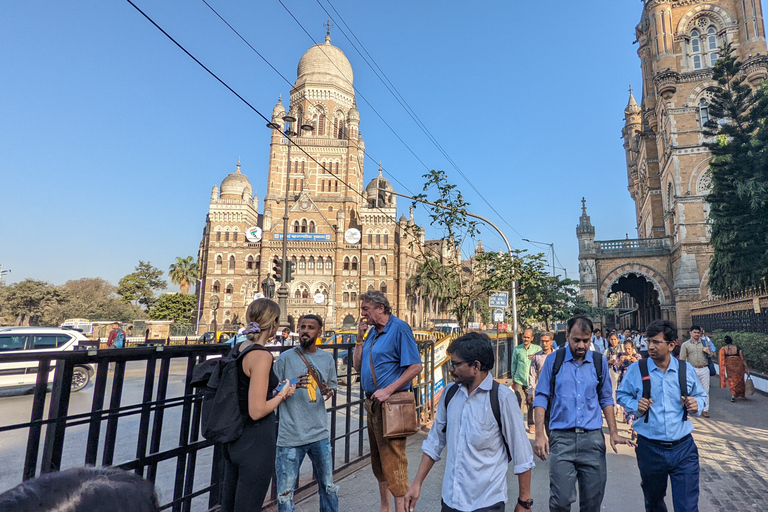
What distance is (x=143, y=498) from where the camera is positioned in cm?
77

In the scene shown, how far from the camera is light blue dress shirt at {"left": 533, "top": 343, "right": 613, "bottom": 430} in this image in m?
3.56

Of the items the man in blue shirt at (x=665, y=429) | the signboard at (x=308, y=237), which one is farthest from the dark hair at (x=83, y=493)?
the signboard at (x=308, y=237)

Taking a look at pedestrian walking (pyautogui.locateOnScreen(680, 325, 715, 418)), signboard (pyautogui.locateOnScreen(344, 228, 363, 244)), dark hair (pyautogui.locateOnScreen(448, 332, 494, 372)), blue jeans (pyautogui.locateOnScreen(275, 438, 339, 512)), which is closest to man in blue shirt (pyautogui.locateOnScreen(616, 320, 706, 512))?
dark hair (pyautogui.locateOnScreen(448, 332, 494, 372))

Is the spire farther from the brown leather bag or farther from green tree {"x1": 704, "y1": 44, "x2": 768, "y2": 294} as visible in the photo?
the brown leather bag

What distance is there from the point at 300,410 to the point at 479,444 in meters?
1.61

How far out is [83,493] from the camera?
0.74 m

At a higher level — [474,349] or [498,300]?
[498,300]

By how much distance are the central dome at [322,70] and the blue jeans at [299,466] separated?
53.5 m

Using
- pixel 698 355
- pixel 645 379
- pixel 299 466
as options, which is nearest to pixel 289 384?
pixel 299 466

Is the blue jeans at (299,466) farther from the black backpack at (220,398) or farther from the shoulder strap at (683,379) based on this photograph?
the shoulder strap at (683,379)

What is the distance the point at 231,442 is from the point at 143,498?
7.43ft

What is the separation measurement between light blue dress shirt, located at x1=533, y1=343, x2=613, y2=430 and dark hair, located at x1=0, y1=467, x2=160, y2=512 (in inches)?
137

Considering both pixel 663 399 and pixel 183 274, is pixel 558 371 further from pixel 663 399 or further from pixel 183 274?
pixel 183 274

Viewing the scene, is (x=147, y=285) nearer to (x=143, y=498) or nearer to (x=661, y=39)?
(x=661, y=39)
